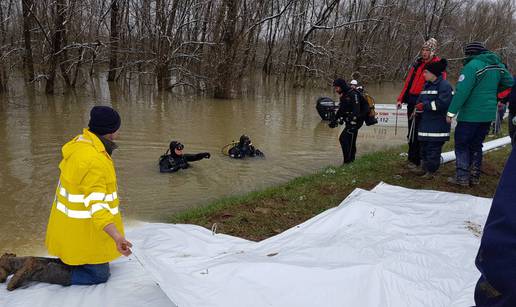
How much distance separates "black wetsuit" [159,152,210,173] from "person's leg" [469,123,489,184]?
4.64 metres

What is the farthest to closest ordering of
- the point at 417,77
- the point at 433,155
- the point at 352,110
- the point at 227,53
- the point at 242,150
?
the point at 227,53 < the point at 242,150 < the point at 352,110 < the point at 417,77 < the point at 433,155

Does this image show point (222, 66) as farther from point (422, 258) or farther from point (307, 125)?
point (422, 258)

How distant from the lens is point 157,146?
10.7 m

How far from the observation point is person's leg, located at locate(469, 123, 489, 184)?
6008 millimetres

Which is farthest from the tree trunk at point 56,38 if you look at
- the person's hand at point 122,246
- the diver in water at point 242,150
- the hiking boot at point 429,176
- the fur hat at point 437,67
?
the person's hand at point 122,246

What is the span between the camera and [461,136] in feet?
19.8

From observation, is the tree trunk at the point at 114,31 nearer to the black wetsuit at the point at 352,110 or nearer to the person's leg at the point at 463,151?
the black wetsuit at the point at 352,110

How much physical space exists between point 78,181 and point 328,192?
415cm

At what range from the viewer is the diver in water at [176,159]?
840 centimetres

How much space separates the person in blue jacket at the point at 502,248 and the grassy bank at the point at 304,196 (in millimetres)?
3701

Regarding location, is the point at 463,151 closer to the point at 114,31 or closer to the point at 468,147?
the point at 468,147

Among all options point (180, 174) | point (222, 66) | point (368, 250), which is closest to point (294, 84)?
point (222, 66)

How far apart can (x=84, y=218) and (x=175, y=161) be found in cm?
525

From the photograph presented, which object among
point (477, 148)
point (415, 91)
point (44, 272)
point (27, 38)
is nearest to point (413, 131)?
point (415, 91)
